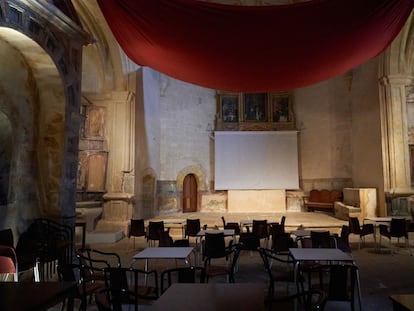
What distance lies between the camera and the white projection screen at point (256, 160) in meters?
14.1

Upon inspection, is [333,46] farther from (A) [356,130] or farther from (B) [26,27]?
(A) [356,130]

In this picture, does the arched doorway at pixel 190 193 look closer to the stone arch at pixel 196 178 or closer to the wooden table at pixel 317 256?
the stone arch at pixel 196 178

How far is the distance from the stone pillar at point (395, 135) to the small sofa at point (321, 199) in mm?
2938

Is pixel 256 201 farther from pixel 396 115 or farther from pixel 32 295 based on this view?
pixel 32 295

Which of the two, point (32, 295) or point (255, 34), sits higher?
point (255, 34)

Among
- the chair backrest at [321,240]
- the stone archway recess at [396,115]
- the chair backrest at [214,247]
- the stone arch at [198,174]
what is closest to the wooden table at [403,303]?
the chair backrest at [214,247]

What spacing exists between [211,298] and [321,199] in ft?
39.1

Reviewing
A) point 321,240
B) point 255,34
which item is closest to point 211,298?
point 321,240

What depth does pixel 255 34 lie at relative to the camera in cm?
481

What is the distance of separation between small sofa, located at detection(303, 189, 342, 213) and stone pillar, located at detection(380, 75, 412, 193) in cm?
294

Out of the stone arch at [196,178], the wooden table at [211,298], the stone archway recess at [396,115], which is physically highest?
the stone archway recess at [396,115]

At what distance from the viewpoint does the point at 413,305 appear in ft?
5.65

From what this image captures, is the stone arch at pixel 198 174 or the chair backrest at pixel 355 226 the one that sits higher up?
the stone arch at pixel 198 174

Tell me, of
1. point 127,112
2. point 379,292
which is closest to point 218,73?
point 379,292
